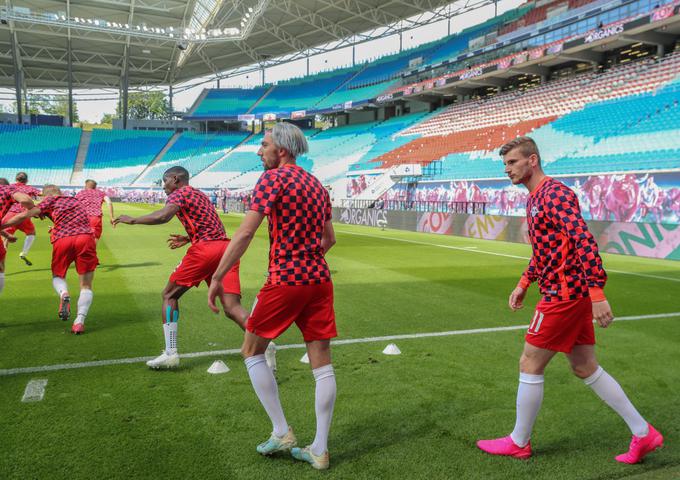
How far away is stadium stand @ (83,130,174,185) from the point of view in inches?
2547

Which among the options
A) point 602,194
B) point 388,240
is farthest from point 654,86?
point 388,240

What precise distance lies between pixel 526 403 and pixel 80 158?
2778 inches

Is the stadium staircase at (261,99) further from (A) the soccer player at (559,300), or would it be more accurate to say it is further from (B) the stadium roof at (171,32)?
(A) the soccer player at (559,300)

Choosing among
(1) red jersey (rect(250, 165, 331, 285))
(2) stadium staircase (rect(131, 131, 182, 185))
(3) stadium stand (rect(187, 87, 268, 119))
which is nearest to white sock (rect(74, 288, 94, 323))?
(1) red jersey (rect(250, 165, 331, 285))

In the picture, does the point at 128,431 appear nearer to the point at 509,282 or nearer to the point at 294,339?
the point at 294,339

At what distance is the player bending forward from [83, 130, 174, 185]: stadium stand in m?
63.2

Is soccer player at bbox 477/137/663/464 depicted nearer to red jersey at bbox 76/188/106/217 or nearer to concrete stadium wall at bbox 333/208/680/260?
red jersey at bbox 76/188/106/217

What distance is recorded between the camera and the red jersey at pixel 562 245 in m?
3.32

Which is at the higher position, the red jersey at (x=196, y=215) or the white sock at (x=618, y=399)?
the red jersey at (x=196, y=215)

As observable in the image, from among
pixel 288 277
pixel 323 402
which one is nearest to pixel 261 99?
pixel 288 277

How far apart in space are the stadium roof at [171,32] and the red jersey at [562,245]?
43.0 m

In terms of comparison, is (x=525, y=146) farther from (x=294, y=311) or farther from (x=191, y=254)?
(x=191, y=254)

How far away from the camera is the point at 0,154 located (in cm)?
6097

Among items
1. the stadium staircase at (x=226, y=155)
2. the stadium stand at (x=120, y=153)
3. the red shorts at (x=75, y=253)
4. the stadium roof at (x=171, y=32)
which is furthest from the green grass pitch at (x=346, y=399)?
the stadium stand at (x=120, y=153)
